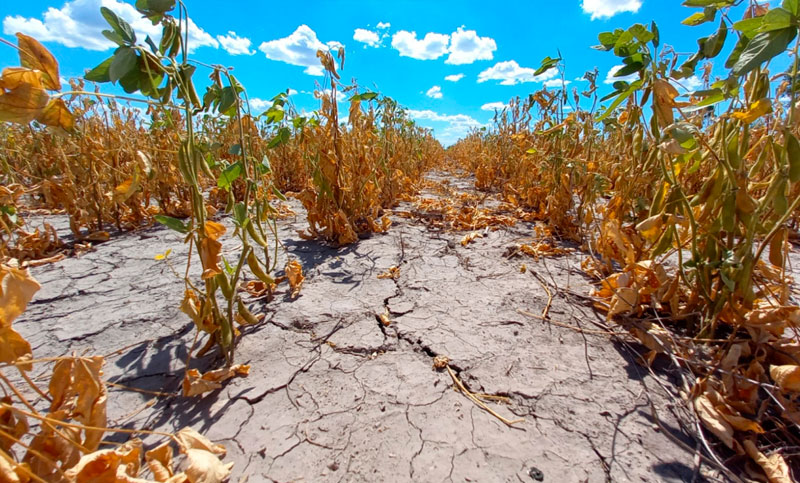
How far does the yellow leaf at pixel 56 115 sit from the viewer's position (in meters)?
0.69

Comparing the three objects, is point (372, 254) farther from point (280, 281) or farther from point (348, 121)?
point (348, 121)

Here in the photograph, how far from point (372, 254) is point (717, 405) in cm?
189

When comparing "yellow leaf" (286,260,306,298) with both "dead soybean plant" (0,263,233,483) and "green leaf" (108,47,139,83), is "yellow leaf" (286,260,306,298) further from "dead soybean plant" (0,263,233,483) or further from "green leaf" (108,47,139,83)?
"green leaf" (108,47,139,83)

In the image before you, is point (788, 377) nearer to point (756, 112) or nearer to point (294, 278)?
point (756, 112)

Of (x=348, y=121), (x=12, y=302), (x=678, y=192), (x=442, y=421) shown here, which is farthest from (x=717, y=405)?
(x=348, y=121)

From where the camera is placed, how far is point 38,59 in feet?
2.23

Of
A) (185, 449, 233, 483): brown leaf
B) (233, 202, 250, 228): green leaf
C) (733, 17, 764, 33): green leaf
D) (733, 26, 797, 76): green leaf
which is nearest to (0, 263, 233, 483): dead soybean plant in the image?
(185, 449, 233, 483): brown leaf

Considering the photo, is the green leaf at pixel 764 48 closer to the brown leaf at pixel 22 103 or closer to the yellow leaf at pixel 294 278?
the brown leaf at pixel 22 103

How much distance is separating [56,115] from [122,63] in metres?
0.20

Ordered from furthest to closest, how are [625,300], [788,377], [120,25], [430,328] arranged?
[430,328], [625,300], [788,377], [120,25]

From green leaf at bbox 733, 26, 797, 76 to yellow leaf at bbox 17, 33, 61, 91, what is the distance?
141 centimetres

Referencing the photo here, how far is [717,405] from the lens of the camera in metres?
1.01

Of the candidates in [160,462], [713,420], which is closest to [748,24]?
[713,420]

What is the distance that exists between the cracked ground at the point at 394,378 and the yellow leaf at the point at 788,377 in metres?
0.28
